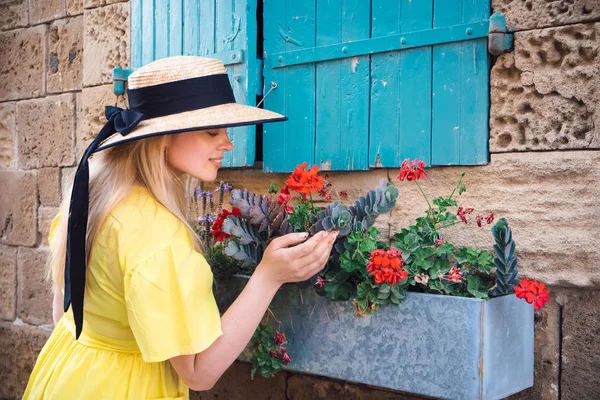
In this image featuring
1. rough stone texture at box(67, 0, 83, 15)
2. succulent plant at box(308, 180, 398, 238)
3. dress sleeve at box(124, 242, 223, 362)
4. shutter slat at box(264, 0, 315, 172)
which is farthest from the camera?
rough stone texture at box(67, 0, 83, 15)

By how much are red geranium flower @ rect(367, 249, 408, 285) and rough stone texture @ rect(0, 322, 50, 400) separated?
2.73m

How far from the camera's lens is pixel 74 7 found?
13.1 feet

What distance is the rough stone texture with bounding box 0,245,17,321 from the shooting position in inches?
169

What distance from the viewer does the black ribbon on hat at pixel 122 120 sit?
182cm

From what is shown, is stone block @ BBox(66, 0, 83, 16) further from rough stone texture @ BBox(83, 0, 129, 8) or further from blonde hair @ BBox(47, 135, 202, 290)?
blonde hair @ BBox(47, 135, 202, 290)

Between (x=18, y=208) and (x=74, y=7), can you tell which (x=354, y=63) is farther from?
(x=18, y=208)

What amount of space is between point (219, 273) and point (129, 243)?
746 millimetres

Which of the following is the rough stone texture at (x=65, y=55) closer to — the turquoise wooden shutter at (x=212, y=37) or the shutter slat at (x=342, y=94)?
the turquoise wooden shutter at (x=212, y=37)

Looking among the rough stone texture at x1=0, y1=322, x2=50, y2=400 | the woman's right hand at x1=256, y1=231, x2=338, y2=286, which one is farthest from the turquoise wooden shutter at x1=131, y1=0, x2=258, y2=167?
the rough stone texture at x1=0, y1=322, x2=50, y2=400

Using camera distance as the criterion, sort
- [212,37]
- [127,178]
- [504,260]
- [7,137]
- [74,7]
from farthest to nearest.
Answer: [7,137]
[74,7]
[212,37]
[504,260]
[127,178]

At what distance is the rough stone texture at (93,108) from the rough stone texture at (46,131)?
16cm

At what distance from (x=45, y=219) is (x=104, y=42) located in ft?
3.72

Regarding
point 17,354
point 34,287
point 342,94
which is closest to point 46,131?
point 34,287

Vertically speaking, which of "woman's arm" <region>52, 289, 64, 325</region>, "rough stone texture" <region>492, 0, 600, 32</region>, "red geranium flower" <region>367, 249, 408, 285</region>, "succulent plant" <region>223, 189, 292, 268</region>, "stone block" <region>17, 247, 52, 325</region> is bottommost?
"stone block" <region>17, 247, 52, 325</region>
